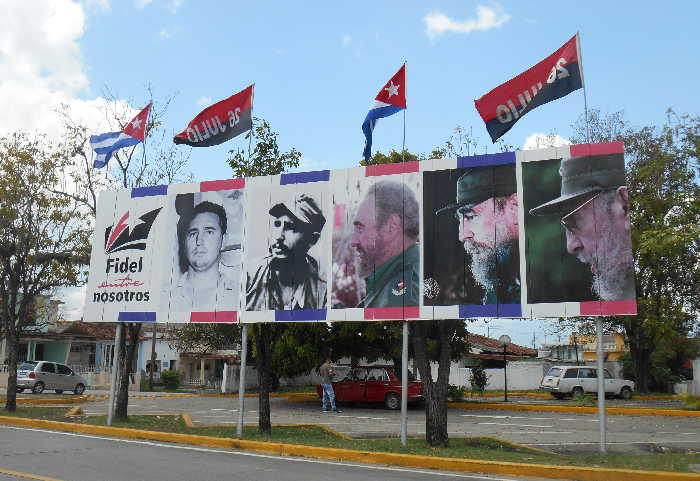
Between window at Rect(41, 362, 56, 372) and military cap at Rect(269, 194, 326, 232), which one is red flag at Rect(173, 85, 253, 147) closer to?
military cap at Rect(269, 194, 326, 232)

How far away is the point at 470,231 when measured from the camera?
530 inches

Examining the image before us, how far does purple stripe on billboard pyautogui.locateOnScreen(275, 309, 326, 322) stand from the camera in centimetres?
1455

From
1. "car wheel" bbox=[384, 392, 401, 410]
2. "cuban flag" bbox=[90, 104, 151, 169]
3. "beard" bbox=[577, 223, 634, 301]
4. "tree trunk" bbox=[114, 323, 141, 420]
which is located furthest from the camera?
"car wheel" bbox=[384, 392, 401, 410]

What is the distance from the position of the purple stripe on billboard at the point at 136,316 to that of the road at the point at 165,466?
3812mm

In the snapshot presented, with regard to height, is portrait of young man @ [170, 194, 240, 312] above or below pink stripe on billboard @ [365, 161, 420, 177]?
below

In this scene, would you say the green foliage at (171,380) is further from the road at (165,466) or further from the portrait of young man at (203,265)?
the road at (165,466)

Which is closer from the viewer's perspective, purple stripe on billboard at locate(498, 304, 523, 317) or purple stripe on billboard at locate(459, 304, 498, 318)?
purple stripe on billboard at locate(498, 304, 523, 317)

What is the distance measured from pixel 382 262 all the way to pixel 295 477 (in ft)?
18.6

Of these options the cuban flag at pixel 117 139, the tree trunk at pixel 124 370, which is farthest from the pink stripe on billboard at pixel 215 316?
the cuban flag at pixel 117 139

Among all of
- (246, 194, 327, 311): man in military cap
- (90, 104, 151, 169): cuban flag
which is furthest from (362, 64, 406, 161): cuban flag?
(90, 104, 151, 169): cuban flag

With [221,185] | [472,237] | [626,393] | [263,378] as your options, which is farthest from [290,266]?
[626,393]

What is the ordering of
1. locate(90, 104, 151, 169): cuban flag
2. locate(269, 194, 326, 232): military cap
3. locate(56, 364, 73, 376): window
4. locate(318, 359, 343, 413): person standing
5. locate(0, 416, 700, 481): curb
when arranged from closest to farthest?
locate(0, 416, 700, 481): curb, locate(269, 194, 326, 232): military cap, locate(90, 104, 151, 169): cuban flag, locate(318, 359, 343, 413): person standing, locate(56, 364, 73, 376): window

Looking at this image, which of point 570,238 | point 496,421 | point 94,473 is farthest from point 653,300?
point 94,473

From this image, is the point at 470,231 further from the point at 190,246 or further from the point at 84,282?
the point at 84,282
